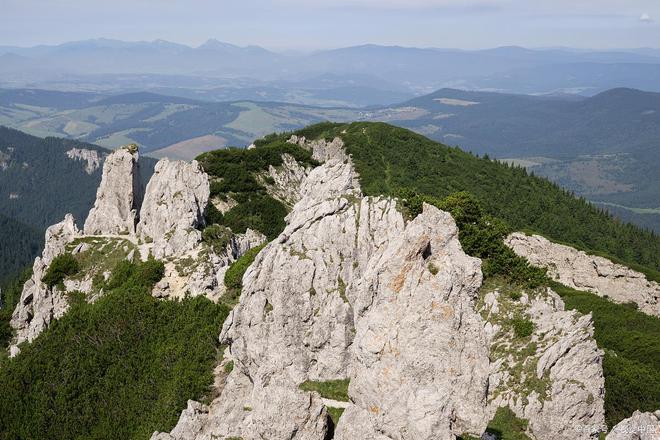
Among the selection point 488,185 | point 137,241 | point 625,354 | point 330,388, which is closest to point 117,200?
point 137,241

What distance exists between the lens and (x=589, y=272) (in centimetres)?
8856

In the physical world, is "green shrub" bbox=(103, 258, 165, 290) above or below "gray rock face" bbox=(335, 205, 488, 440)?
below

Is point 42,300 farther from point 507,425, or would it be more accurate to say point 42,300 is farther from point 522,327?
point 507,425

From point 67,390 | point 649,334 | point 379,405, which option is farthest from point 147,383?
point 649,334

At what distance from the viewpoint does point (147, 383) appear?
49781mm

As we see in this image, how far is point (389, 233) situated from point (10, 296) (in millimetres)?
87341

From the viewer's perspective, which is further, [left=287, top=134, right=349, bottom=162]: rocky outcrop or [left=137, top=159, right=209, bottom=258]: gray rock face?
[left=287, top=134, right=349, bottom=162]: rocky outcrop

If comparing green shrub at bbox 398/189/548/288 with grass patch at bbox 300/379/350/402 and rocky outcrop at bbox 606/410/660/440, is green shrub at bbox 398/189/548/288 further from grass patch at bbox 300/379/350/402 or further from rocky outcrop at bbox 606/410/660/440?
rocky outcrop at bbox 606/410/660/440

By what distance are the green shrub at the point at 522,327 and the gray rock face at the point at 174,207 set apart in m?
42.8

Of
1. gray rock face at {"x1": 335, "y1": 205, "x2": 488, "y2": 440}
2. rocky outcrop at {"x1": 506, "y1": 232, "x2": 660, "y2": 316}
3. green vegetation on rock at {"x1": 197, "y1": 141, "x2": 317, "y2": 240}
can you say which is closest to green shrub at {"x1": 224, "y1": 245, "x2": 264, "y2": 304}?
gray rock face at {"x1": 335, "y1": 205, "x2": 488, "y2": 440}

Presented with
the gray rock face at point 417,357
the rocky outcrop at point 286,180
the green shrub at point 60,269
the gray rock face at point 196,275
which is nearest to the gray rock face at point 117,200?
the green shrub at point 60,269

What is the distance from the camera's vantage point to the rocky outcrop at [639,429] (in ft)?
71.1

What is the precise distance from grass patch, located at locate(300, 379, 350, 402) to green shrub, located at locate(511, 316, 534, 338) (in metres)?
13.4

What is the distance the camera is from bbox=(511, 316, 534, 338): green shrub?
39719 millimetres
